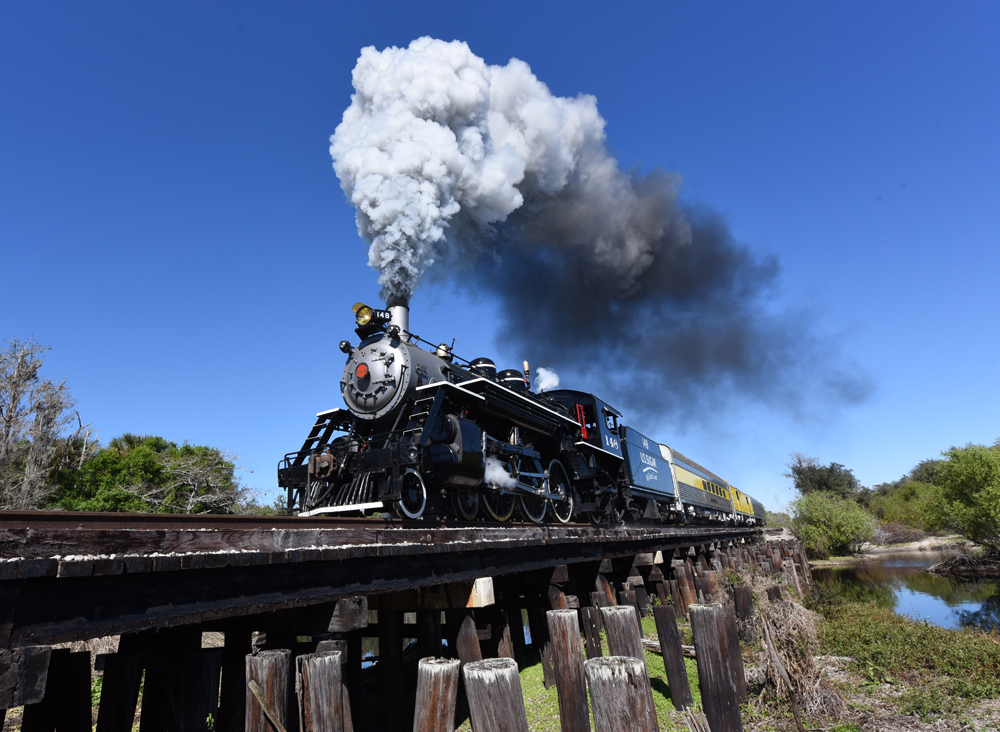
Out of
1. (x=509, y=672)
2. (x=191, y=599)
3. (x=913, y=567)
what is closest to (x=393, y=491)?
(x=191, y=599)

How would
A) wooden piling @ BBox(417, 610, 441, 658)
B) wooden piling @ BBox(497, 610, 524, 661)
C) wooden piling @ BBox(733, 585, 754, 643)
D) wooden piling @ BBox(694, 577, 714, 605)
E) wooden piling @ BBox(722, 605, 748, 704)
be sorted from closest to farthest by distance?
1. wooden piling @ BBox(722, 605, 748, 704)
2. wooden piling @ BBox(417, 610, 441, 658)
3. wooden piling @ BBox(733, 585, 754, 643)
4. wooden piling @ BBox(497, 610, 524, 661)
5. wooden piling @ BBox(694, 577, 714, 605)

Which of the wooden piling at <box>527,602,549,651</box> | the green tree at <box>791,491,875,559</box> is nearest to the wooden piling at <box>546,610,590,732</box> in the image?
the wooden piling at <box>527,602,549,651</box>

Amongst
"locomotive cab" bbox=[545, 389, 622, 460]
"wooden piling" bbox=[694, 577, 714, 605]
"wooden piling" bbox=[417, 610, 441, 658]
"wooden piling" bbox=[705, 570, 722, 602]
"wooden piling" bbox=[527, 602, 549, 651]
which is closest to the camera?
"wooden piling" bbox=[417, 610, 441, 658]

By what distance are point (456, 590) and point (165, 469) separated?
19.5 metres

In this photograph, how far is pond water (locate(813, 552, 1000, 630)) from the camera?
14.6 m

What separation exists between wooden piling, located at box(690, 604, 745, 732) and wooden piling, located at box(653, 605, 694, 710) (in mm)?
1828

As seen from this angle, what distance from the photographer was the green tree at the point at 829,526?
105 ft

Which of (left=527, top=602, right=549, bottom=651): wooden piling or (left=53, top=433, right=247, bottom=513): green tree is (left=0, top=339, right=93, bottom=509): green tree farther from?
(left=527, top=602, right=549, bottom=651): wooden piling

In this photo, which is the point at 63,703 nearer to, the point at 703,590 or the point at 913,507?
the point at 703,590

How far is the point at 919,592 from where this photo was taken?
19.5m

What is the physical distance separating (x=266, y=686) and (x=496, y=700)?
1.46m

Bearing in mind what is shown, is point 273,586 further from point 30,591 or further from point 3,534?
point 3,534

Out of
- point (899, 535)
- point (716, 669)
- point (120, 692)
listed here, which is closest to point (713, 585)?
point (716, 669)

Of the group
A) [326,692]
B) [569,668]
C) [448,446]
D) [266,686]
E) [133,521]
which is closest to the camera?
[326,692]
